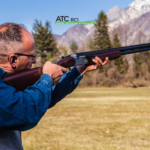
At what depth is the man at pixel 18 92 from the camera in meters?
1.57

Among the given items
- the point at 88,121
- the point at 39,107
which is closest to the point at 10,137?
the point at 39,107

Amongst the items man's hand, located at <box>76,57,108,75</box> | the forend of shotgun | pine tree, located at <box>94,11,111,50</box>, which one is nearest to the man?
the forend of shotgun

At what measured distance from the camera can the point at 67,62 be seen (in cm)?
271

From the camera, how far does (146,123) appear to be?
10.7 m

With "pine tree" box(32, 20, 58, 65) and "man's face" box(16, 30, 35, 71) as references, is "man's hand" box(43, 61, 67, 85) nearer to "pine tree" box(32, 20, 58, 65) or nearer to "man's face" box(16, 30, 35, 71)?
"man's face" box(16, 30, 35, 71)

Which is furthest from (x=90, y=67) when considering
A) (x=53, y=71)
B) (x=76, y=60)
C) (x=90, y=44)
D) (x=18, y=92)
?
(x=90, y=44)

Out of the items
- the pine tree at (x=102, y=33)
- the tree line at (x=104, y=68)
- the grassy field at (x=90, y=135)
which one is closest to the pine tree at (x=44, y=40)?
the tree line at (x=104, y=68)

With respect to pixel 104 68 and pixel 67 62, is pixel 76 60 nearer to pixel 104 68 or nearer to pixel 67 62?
pixel 67 62

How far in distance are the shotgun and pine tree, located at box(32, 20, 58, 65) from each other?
2110 inches

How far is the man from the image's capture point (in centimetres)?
157

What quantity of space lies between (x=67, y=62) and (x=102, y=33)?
2339 inches

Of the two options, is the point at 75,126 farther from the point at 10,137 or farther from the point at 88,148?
the point at 10,137

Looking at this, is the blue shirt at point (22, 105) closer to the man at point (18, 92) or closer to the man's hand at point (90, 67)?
the man at point (18, 92)

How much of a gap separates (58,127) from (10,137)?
849 centimetres
